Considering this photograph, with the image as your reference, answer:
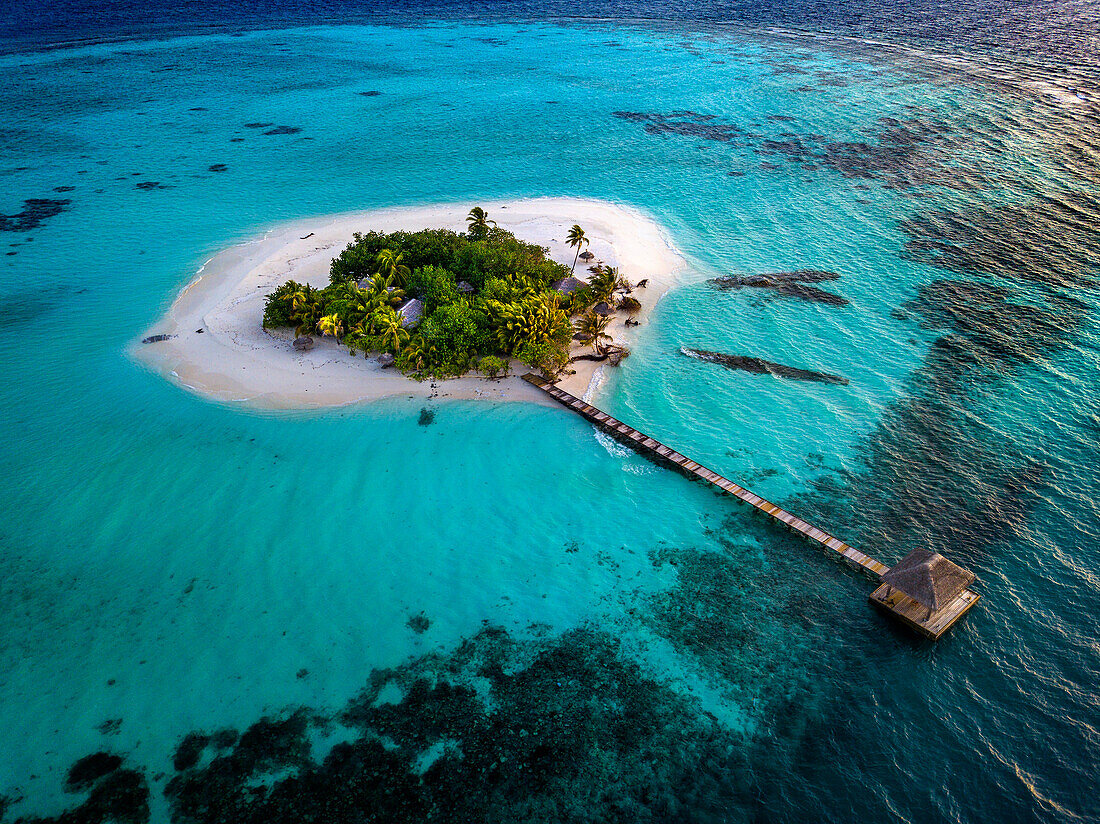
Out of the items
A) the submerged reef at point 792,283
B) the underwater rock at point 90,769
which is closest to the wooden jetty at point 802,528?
the submerged reef at point 792,283

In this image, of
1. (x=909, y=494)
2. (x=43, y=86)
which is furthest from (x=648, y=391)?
(x=43, y=86)

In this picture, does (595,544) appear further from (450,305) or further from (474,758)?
(450,305)

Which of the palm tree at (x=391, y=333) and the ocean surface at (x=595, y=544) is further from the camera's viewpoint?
the palm tree at (x=391, y=333)

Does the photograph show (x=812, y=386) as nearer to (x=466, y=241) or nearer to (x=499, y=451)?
(x=499, y=451)

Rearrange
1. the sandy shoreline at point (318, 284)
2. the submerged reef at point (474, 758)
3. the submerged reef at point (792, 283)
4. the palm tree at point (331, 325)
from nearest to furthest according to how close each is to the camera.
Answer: the submerged reef at point (474, 758), the sandy shoreline at point (318, 284), the palm tree at point (331, 325), the submerged reef at point (792, 283)

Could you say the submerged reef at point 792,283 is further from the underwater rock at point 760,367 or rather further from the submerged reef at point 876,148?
the submerged reef at point 876,148

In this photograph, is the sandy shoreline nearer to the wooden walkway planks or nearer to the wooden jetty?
the wooden walkway planks

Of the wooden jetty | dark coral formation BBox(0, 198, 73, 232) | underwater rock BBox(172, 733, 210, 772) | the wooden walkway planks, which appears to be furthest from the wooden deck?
dark coral formation BBox(0, 198, 73, 232)
